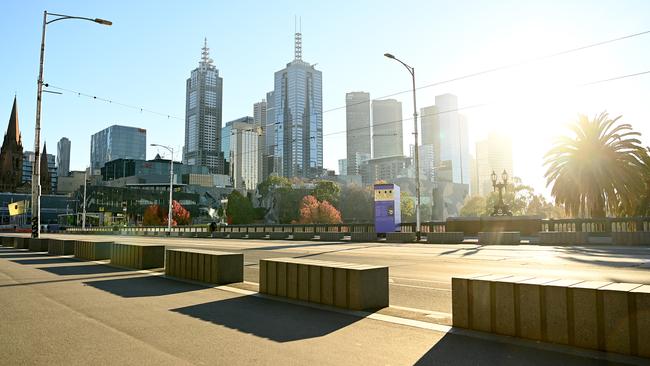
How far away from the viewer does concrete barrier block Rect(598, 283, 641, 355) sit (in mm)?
5047

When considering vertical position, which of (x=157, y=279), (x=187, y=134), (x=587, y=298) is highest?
(x=187, y=134)

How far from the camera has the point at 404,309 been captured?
797cm

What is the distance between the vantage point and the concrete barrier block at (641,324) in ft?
16.1

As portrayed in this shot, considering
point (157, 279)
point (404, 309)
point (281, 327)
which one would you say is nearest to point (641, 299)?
point (404, 309)

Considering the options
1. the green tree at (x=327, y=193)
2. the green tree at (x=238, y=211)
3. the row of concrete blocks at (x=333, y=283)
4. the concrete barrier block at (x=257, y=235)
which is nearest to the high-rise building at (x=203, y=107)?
the green tree at (x=238, y=211)

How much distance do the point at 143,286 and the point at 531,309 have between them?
8.68m

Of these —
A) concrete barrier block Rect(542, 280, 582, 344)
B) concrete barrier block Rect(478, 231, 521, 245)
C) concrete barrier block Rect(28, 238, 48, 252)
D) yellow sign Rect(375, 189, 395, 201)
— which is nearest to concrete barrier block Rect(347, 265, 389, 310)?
concrete barrier block Rect(542, 280, 582, 344)

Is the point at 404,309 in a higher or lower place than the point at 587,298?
lower

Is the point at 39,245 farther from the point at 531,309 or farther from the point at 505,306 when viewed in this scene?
the point at 531,309

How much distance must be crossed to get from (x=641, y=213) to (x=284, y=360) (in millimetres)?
48278

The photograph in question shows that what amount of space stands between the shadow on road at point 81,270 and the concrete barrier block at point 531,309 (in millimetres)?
12567

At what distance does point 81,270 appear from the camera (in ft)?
49.4

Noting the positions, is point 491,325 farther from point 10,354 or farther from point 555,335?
point 10,354

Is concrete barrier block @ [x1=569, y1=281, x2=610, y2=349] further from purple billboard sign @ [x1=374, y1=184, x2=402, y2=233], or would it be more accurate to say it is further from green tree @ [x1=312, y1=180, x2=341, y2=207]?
green tree @ [x1=312, y1=180, x2=341, y2=207]
